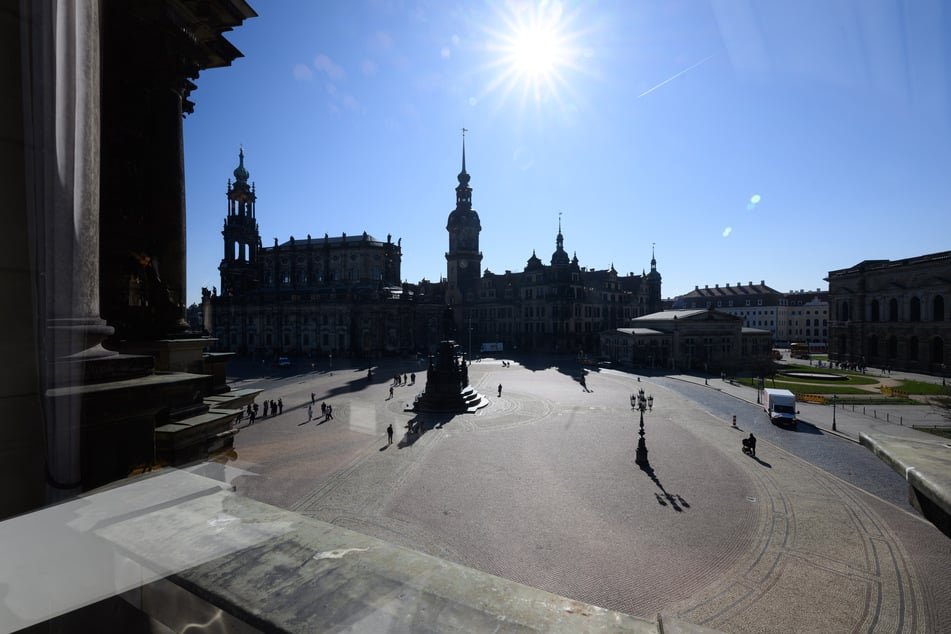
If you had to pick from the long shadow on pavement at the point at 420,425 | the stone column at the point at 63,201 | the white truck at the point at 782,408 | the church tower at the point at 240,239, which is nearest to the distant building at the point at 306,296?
the church tower at the point at 240,239

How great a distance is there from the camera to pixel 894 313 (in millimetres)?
49531

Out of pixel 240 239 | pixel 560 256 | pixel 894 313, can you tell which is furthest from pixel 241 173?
pixel 894 313

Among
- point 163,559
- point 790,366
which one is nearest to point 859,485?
point 163,559

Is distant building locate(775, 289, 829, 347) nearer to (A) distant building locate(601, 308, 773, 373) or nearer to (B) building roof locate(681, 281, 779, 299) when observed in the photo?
(B) building roof locate(681, 281, 779, 299)

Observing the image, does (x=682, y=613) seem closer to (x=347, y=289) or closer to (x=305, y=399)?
(x=305, y=399)

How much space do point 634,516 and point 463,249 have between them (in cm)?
6859

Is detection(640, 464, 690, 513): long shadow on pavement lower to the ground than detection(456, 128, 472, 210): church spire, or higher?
lower

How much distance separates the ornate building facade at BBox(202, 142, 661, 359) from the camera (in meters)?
62.8

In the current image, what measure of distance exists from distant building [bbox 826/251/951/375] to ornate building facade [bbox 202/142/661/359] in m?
31.3

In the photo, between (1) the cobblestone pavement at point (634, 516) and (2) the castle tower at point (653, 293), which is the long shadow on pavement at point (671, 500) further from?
(2) the castle tower at point (653, 293)

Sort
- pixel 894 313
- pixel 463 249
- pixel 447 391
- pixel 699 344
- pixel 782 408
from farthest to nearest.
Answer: pixel 463 249 < pixel 699 344 < pixel 894 313 < pixel 447 391 < pixel 782 408

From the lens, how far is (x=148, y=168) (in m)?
5.89

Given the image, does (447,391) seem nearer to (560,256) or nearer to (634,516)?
(634,516)

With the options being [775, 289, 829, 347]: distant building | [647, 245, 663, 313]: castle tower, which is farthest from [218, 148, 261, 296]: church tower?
[775, 289, 829, 347]: distant building
